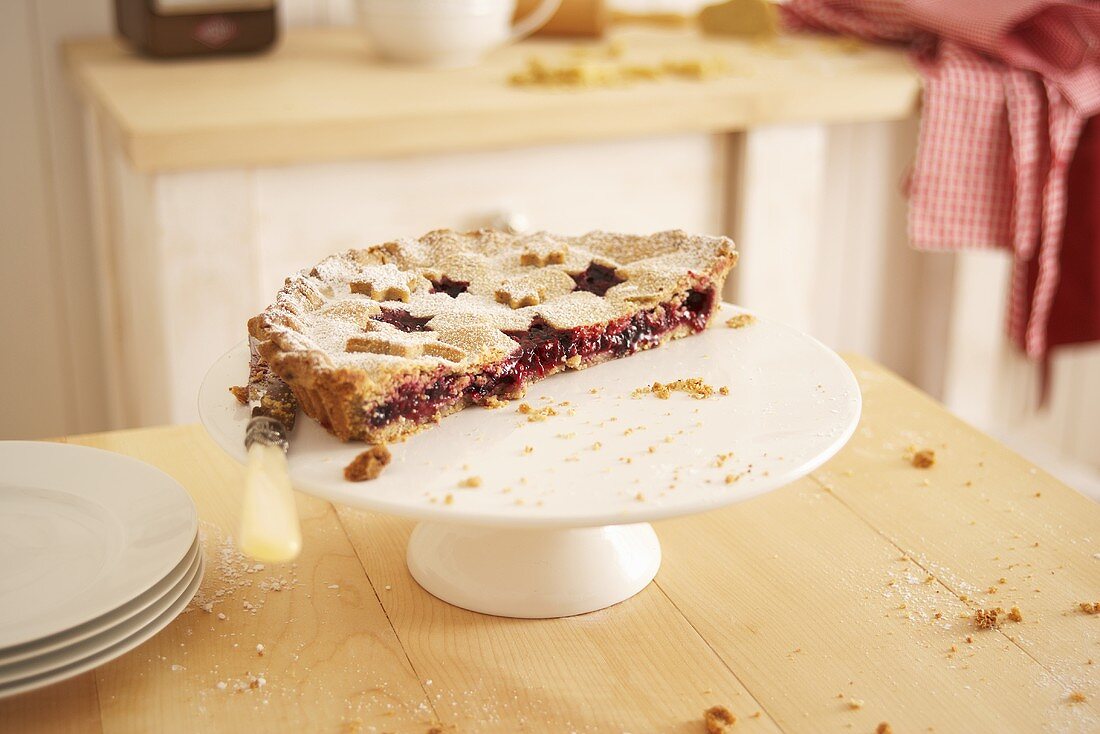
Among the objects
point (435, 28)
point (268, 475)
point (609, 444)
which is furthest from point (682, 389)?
point (435, 28)

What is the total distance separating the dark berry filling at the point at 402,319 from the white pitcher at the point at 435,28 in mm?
1012

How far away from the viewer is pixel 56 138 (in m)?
2.06

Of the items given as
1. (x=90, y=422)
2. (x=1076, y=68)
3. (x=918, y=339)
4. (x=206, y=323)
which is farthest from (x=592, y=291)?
(x=918, y=339)

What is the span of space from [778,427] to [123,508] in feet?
1.67

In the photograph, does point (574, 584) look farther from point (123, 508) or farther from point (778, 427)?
point (123, 508)

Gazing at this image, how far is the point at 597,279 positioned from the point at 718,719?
48 cm

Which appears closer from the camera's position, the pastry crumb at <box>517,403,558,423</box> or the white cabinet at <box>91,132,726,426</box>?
the pastry crumb at <box>517,403,558,423</box>

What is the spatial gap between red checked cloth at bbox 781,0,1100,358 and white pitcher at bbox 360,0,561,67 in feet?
2.41

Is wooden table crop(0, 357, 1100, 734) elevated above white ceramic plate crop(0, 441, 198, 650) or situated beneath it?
situated beneath

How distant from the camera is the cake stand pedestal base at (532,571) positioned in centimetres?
93

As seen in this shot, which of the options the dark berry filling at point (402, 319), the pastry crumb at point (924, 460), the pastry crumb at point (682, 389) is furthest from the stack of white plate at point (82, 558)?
the pastry crumb at point (924, 460)

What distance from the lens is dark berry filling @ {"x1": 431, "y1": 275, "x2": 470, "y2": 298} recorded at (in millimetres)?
1108

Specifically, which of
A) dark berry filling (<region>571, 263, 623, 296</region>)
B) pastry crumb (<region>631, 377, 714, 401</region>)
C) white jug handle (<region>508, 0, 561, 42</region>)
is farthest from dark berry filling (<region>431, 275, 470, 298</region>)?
white jug handle (<region>508, 0, 561, 42</region>)

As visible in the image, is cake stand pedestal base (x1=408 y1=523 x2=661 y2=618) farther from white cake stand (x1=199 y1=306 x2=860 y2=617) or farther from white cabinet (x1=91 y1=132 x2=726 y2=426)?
white cabinet (x1=91 y1=132 x2=726 y2=426)
